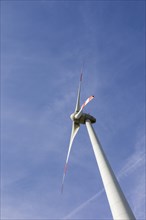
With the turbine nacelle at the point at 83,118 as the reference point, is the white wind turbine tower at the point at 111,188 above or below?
below

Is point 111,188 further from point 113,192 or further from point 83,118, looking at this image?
point 83,118

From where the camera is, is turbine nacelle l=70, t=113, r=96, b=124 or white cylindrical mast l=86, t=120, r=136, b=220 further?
turbine nacelle l=70, t=113, r=96, b=124

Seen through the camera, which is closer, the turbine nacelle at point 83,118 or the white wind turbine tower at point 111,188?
the white wind turbine tower at point 111,188

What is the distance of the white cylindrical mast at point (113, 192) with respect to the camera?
69.9 feet

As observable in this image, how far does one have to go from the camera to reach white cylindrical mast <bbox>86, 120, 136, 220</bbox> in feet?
69.9

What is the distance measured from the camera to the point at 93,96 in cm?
3544

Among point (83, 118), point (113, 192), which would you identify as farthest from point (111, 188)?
point (83, 118)

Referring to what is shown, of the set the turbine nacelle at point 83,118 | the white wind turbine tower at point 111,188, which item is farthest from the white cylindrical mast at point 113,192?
the turbine nacelle at point 83,118

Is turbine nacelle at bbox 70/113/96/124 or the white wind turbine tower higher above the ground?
turbine nacelle at bbox 70/113/96/124

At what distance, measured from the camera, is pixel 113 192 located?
76.8 ft

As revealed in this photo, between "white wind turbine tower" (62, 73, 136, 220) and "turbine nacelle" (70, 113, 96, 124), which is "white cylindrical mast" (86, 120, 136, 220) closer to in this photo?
"white wind turbine tower" (62, 73, 136, 220)

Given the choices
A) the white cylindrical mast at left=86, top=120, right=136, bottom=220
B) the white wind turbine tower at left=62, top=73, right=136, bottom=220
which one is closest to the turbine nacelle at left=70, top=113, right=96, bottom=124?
the white wind turbine tower at left=62, top=73, right=136, bottom=220

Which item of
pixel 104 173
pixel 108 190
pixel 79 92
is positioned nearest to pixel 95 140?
pixel 104 173

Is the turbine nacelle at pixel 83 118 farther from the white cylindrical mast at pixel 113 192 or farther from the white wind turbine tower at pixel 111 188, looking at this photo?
the white cylindrical mast at pixel 113 192
